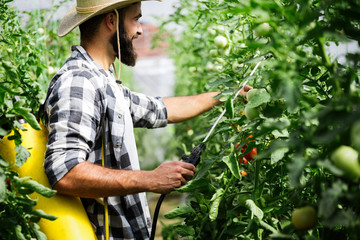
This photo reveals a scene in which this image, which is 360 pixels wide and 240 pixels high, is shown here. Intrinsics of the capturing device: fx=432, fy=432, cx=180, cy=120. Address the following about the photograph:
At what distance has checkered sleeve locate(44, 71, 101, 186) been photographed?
1.34 meters

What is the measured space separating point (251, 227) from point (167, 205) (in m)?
3.65

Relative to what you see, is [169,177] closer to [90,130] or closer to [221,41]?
[90,130]

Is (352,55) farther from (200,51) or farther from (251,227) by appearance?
(200,51)

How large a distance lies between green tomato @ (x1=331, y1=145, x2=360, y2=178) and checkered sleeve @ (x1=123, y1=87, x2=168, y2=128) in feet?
4.44

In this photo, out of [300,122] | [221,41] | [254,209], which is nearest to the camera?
[300,122]

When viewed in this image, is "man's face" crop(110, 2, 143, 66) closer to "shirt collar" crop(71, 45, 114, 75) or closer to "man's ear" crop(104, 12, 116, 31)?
"man's ear" crop(104, 12, 116, 31)

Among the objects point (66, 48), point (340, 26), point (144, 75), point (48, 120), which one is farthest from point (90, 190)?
point (144, 75)

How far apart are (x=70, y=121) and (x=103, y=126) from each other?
173mm

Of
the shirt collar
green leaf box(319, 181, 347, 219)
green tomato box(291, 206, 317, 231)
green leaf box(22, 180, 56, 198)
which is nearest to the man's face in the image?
the shirt collar

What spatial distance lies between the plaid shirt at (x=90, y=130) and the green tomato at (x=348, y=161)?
90cm

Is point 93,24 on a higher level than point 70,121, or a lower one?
higher

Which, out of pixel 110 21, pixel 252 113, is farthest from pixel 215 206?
pixel 110 21

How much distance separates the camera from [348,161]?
0.63 m

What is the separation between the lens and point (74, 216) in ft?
4.41
